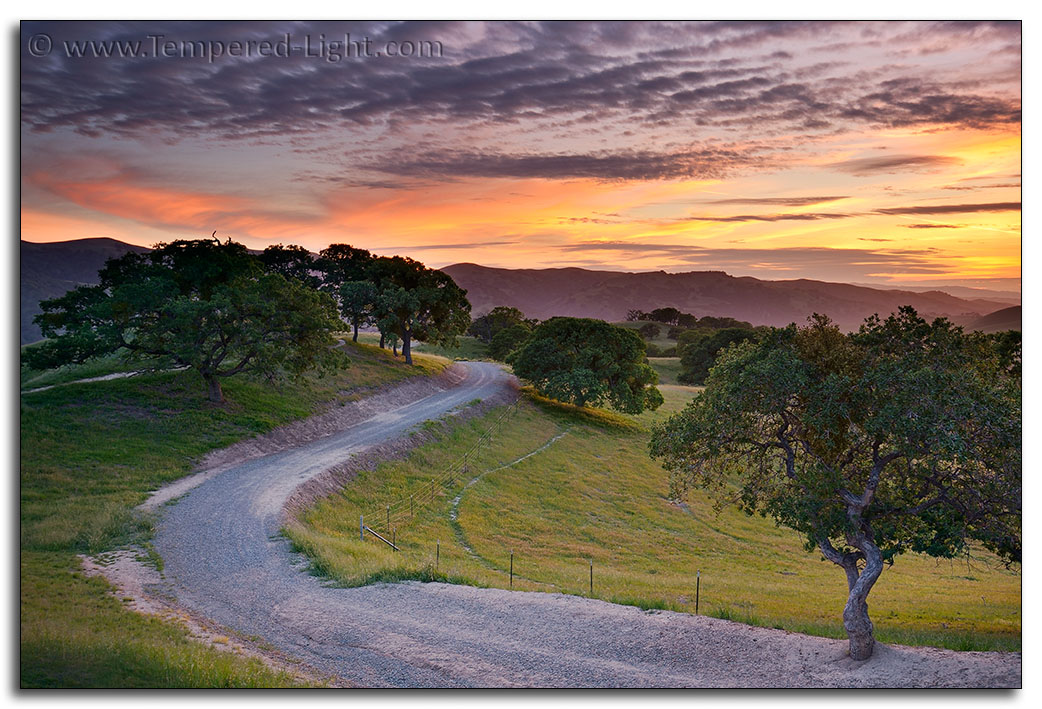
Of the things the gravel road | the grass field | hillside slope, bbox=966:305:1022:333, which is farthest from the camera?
hillside slope, bbox=966:305:1022:333

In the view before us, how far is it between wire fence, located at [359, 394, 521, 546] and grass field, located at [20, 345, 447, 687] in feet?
27.0

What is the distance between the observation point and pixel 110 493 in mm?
23531

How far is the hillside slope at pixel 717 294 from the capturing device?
47.8 feet

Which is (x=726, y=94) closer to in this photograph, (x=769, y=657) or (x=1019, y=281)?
(x=1019, y=281)

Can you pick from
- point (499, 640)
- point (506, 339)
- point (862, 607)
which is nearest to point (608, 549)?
point (499, 640)

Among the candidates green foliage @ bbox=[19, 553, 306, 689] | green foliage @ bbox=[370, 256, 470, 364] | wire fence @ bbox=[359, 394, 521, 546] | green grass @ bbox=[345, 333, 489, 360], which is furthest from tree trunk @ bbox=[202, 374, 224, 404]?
green grass @ bbox=[345, 333, 489, 360]

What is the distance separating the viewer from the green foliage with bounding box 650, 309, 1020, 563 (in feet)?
38.6

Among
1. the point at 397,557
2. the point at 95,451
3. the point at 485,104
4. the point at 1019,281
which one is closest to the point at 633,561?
the point at 397,557

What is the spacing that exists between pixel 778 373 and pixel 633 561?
15.4 metres

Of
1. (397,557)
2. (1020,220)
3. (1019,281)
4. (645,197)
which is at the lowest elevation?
(397,557)

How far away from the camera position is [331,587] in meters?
16.8

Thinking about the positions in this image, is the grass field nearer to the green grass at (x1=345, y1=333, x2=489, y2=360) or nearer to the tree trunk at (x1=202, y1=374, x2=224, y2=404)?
the tree trunk at (x1=202, y1=374, x2=224, y2=404)

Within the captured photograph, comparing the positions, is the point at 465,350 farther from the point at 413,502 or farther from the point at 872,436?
the point at 872,436

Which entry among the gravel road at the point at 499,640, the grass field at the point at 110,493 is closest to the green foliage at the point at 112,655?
the grass field at the point at 110,493
